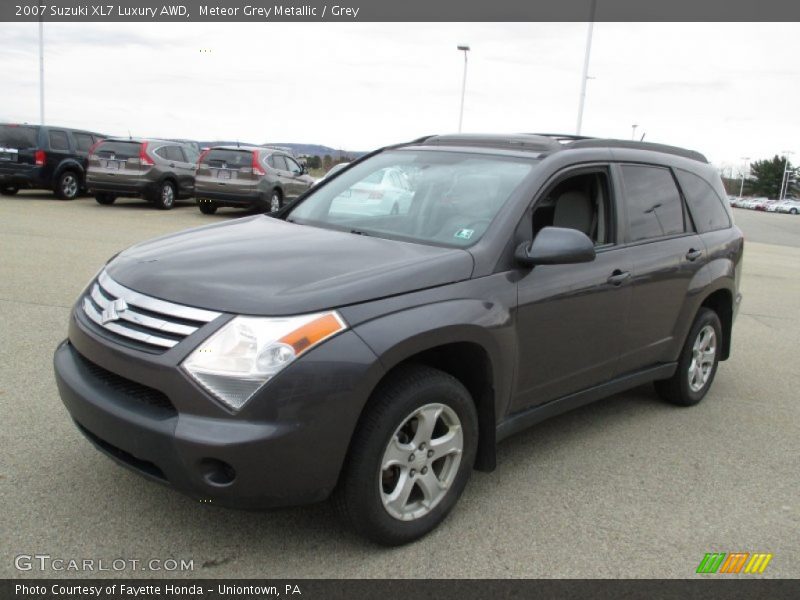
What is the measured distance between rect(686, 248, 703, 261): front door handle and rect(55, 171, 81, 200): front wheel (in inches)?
698

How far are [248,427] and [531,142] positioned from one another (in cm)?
249

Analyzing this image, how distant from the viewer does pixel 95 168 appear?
17984 millimetres

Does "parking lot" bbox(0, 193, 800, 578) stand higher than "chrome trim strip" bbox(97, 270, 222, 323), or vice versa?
"chrome trim strip" bbox(97, 270, 222, 323)

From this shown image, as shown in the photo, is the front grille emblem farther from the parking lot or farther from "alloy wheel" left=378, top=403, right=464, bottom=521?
"alloy wheel" left=378, top=403, right=464, bottom=521

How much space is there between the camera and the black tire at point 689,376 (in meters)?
5.14

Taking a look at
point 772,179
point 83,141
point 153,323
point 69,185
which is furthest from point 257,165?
point 772,179

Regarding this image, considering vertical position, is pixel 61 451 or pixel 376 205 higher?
pixel 376 205

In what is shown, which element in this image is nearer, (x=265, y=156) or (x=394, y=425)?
(x=394, y=425)

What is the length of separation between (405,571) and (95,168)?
56.4 feet

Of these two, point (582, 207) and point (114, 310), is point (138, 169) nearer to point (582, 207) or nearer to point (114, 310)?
point (582, 207)

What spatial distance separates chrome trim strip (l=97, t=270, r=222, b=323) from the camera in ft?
9.37

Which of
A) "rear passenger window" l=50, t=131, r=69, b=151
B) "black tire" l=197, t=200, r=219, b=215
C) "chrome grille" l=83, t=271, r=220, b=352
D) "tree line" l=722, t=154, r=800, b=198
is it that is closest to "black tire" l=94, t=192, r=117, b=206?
"rear passenger window" l=50, t=131, r=69, b=151
